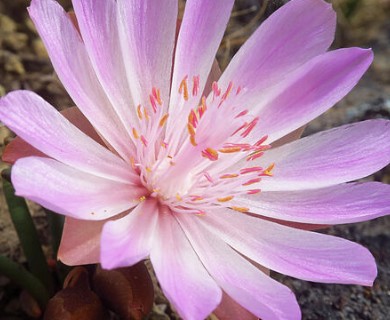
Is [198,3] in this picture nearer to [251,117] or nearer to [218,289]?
[251,117]

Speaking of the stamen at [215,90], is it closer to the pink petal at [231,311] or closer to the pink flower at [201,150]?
the pink flower at [201,150]

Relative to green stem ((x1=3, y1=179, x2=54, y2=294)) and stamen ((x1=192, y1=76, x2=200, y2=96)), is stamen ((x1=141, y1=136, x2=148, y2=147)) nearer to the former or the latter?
stamen ((x1=192, y1=76, x2=200, y2=96))

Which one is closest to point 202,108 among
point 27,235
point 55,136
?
point 55,136

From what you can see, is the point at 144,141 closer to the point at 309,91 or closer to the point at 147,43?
the point at 147,43

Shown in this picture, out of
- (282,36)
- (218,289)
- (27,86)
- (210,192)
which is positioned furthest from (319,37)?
(27,86)

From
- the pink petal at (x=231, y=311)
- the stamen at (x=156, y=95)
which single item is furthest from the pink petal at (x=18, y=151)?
the pink petal at (x=231, y=311)
